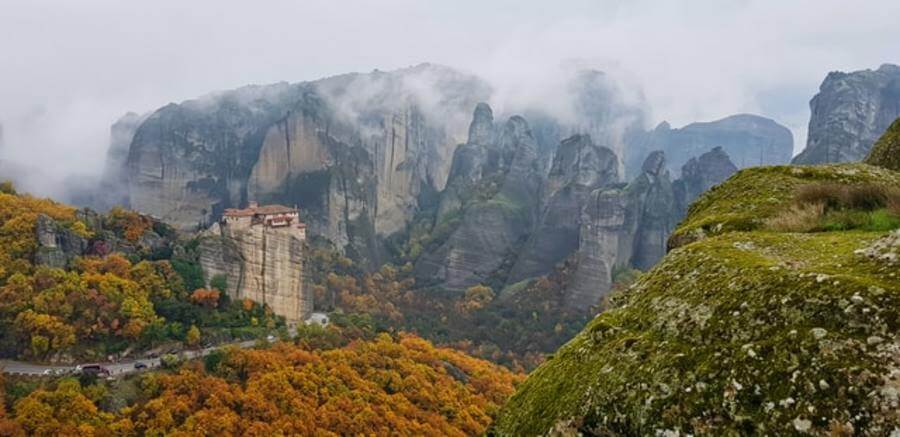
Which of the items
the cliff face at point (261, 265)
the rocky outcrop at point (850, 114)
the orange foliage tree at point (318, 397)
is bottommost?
the orange foliage tree at point (318, 397)

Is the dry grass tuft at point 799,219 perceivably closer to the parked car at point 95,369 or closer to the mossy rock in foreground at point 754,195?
the mossy rock in foreground at point 754,195

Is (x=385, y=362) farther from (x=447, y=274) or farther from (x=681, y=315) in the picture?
(x=447, y=274)

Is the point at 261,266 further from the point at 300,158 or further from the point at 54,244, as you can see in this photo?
the point at 300,158

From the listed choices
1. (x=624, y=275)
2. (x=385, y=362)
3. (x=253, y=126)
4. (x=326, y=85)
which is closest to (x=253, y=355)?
(x=385, y=362)

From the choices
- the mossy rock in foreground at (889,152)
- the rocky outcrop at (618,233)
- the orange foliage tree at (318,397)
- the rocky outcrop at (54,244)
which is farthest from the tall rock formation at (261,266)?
the mossy rock in foreground at (889,152)

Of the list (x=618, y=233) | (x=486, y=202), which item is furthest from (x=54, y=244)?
(x=486, y=202)

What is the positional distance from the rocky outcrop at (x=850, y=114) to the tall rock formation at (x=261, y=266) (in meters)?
79.5

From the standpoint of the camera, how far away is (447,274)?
13338cm

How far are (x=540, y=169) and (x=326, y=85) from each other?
220ft

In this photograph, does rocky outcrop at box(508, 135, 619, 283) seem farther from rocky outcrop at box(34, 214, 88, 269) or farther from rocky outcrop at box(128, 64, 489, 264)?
rocky outcrop at box(34, 214, 88, 269)

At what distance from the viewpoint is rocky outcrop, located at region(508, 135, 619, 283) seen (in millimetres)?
128125

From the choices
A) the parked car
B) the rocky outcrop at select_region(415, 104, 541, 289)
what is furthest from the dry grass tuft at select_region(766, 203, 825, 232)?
the rocky outcrop at select_region(415, 104, 541, 289)

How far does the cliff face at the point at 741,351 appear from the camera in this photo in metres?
4.00

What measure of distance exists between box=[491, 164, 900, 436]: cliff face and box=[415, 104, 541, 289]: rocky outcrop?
124082mm
